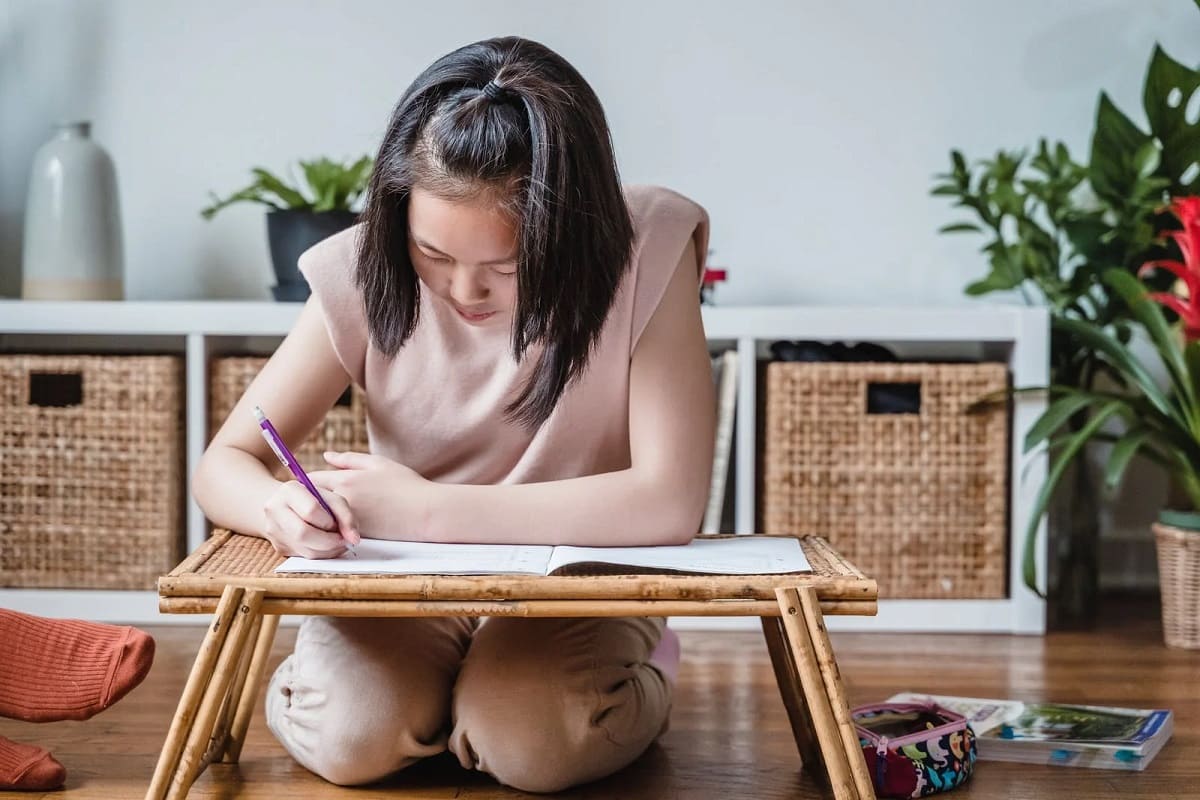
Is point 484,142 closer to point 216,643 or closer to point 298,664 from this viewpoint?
point 216,643

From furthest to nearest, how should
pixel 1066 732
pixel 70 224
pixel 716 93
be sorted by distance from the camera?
pixel 716 93, pixel 70 224, pixel 1066 732

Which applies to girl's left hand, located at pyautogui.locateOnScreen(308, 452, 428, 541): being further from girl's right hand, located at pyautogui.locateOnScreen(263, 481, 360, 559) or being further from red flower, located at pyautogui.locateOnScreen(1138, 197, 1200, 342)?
red flower, located at pyautogui.locateOnScreen(1138, 197, 1200, 342)

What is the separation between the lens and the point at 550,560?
1113 mm

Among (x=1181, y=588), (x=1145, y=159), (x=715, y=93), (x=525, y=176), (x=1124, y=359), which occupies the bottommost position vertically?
(x=1181, y=588)

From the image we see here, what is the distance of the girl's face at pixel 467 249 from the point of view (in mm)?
1120

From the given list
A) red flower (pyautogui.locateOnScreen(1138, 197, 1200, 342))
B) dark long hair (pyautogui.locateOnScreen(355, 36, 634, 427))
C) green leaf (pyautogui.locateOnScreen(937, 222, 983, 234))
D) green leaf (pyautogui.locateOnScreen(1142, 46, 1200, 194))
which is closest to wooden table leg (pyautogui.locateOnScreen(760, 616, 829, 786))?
dark long hair (pyautogui.locateOnScreen(355, 36, 634, 427))

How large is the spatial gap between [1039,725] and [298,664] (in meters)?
0.82

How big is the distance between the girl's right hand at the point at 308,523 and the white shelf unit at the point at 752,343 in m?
1.09

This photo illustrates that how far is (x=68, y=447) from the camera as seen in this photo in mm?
2188

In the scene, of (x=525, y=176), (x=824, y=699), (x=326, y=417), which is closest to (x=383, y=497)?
(x=525, y=176)

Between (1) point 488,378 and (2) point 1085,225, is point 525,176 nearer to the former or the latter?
(1) point 488,378

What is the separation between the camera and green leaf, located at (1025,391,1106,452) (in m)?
2.10

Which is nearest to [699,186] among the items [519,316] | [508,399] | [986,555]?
[986,555]

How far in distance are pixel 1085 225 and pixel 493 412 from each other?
1.29 m
